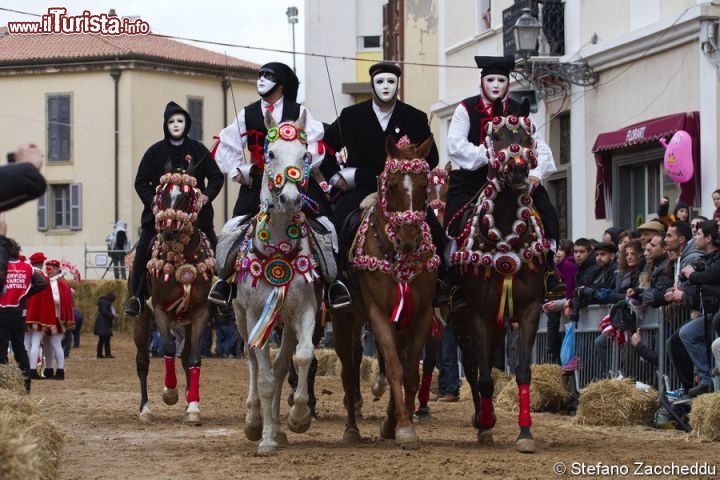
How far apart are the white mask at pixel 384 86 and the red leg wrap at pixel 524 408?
295 centimetres

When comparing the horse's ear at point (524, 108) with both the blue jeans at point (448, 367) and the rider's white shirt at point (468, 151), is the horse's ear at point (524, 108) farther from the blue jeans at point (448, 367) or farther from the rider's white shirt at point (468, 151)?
the blue jeans at point (448, 367)

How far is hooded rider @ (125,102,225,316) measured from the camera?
54.1ft

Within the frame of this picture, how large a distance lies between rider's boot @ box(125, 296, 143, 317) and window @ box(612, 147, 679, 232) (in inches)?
405

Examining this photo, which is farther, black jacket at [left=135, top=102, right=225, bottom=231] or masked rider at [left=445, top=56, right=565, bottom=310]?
black jacket at [left=135, top=102, right=225, bottom=231]

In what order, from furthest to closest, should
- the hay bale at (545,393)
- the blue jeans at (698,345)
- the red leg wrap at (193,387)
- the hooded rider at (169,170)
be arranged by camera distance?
the hay bale at (545,393)
the hooded rider at (169,170)
the red leg wrap at (193,387)
the blue jeans at (698,345)

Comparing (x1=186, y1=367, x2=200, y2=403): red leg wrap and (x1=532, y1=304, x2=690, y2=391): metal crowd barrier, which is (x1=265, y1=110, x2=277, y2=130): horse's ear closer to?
(x1=186, y1=367, x2=200, y2=403): red leg wrap

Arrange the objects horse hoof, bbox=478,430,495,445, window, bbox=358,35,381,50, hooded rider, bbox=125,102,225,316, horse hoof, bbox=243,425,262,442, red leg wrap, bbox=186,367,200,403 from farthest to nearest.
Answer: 1. window, bbox=358,35,381,50
2. hooded rider, bbox=125,102,225,316
3. red leg wrap, bbox=186,367,200,403
4. horse hoof, bbox=478,430,495,445
5. horse hoof, bbox=243,425,262,442

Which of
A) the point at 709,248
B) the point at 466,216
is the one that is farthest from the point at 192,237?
the point at 709,248

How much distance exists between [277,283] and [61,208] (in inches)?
2233

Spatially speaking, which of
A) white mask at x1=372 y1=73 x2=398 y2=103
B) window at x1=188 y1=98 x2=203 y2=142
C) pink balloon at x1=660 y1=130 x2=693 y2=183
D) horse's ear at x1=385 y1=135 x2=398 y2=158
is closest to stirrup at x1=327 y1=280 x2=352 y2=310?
horse's ear at x1=385 y1=135 x2=398 y2=158

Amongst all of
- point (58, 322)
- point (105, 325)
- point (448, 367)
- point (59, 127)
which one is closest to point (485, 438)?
point (448, 367)

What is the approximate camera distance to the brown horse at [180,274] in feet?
51.5

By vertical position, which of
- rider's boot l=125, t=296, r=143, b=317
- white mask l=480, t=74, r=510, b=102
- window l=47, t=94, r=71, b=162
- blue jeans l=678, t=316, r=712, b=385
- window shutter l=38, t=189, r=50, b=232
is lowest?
blue jeans l=678, t=316, r=712, b=385

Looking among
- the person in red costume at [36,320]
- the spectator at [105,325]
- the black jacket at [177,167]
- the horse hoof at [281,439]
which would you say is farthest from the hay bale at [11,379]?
the spectator at [105,325]
